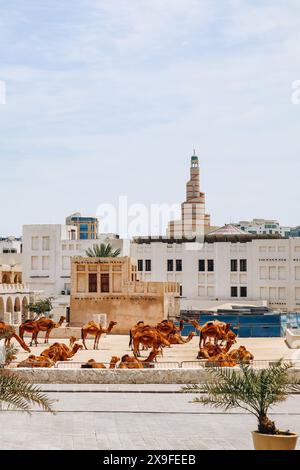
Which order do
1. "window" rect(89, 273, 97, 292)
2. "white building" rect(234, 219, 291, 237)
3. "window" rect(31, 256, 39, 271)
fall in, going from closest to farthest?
"window" rect(89, 273, 97, 292) < "window" rect(31, 256, 39, 271) < "white building" rect(234, 219, 291, 237)

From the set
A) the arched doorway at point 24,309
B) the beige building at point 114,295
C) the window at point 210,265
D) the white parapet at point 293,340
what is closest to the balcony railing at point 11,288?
the arched doorway at point 24,309

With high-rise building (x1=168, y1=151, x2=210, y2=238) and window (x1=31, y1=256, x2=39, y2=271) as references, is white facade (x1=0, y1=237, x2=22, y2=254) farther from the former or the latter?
high-rise building (x1=168, y1=151, x2=210, y2=238)

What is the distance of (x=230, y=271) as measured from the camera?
3361 inches

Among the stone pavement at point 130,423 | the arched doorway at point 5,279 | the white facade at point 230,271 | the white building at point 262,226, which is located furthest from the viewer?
the white building at point 262,226

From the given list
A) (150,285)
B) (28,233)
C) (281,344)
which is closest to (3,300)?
(150,285)

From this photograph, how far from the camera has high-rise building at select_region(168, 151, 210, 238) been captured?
113 metres

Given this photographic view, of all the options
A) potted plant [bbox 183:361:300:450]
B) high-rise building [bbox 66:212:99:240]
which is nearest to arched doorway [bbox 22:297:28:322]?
potted plant [bbox 183:361:300:450]

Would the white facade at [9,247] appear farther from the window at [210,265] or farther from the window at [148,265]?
the window at [210,265]

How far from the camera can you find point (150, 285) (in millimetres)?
55406

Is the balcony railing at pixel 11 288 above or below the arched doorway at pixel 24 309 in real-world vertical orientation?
above

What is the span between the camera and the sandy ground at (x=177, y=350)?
126ft

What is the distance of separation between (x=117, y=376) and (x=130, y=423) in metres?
7.66

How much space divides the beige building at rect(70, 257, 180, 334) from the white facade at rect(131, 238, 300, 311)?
1074 inches

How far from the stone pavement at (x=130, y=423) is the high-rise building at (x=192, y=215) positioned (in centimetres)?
8527
